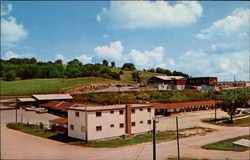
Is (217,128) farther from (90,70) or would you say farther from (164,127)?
(90,70)

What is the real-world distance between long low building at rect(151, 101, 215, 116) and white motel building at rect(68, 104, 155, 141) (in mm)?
9438

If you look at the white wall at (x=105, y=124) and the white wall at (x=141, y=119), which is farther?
the white wall at (x=141, y=119)

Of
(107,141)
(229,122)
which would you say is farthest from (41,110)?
(229,122)

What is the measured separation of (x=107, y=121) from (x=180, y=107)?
1716cm

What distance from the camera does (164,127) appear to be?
25.1 m

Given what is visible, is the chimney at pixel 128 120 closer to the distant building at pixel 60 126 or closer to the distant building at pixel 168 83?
the distant building at pixel 60 126

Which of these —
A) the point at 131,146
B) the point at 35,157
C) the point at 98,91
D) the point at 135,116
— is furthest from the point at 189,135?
the point at 98,91

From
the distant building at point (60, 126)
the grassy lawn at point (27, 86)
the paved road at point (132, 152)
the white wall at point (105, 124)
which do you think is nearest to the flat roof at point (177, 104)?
the white wall at point (105, 124)

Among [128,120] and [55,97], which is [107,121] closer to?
[128,120]

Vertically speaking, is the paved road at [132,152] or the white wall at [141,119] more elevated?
the white wall at [141,119]

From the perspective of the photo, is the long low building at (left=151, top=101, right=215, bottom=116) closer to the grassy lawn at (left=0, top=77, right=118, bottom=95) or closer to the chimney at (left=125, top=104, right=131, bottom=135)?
the chimney at (left=125, top=104, right=131, bottom=135)

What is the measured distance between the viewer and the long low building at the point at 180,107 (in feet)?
106

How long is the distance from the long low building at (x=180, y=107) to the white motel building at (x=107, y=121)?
9438 mm

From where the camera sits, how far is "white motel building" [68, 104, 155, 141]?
62.1 ft
